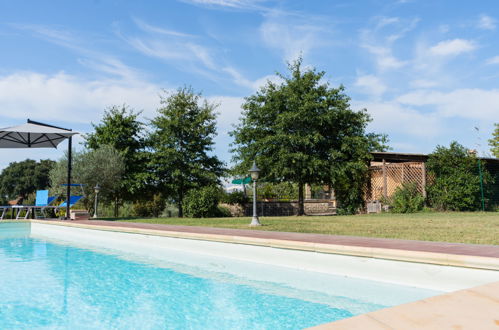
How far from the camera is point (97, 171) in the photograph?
66.0 ft

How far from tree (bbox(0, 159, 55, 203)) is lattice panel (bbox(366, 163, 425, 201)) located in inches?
1882

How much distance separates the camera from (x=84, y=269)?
6.89m

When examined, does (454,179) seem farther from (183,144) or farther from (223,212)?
(183,144)

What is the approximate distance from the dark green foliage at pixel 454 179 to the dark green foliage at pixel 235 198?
9.61m

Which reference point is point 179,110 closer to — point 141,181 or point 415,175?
point 141,181

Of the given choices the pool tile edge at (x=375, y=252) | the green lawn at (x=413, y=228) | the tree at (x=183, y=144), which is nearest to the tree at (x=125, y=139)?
the tree at (x=183, y=144)

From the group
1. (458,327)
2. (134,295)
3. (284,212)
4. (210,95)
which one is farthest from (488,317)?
(210,95)

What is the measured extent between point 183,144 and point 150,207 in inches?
183

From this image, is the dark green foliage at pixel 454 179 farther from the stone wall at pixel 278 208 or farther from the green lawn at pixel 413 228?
the stone wall at pixel 278 208

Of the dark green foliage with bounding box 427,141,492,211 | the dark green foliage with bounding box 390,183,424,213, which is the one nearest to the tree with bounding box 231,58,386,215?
the dark green foliage with bounding box 390,183,424,213

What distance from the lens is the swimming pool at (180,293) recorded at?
404cm

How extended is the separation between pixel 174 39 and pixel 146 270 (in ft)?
36.5

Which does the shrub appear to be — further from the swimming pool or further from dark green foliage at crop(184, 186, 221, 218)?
the swimming pool

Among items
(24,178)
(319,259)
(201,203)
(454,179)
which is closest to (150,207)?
(201,203)
